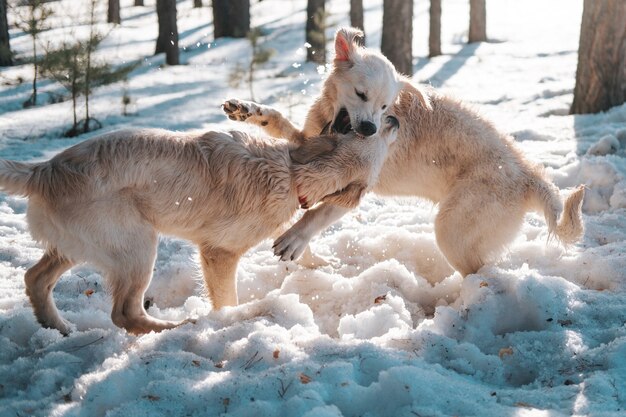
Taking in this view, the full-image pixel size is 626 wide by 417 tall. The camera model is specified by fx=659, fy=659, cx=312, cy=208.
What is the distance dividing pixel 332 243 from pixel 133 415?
3168 millimetres

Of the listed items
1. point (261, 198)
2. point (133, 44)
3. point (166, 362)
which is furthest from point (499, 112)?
point (133, 44)

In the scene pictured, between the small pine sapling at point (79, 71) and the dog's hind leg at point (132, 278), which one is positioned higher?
the small pine sapling at point (79, 71)

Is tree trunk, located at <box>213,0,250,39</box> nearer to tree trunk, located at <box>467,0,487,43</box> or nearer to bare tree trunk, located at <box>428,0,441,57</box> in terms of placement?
bare tree trunk, located at <box>428,0,441,57</box>

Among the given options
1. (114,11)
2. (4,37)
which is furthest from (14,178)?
(114,11)

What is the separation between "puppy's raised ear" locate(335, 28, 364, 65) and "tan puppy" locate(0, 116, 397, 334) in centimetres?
126

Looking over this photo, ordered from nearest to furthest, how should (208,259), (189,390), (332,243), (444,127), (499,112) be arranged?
(189,390) → (208,259) → (444,127) → (332,243) → (499,112)

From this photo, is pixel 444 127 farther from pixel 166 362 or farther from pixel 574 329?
pixel 166 362

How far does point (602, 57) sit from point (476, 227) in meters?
5.38

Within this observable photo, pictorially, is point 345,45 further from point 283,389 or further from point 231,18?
point 231,18

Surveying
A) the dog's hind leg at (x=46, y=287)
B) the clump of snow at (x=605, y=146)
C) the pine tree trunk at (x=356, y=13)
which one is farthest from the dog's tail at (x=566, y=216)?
the pine tree trunk at (x=356, y=13)

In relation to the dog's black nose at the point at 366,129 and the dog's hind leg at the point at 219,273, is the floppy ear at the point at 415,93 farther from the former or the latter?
the dog's hind leg at the point at 219,273

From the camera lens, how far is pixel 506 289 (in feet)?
13.8

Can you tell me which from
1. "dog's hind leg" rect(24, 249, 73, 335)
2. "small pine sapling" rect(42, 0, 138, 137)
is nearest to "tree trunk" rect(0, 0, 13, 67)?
"small pine sapling" rect(42, 0, 138, 137)

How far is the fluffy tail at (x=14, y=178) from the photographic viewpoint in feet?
11.5
